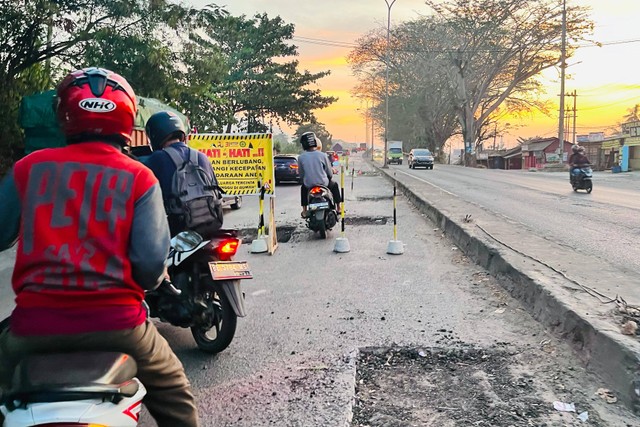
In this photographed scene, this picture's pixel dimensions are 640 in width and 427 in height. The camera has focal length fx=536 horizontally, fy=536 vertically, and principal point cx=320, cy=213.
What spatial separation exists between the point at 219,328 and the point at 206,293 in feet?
0.89

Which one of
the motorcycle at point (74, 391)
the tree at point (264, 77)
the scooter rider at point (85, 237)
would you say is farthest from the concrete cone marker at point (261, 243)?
the tree at point (264, 77)

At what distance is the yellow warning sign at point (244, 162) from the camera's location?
8898mm

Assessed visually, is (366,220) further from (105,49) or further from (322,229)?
(105,49)

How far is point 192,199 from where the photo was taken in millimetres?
3895

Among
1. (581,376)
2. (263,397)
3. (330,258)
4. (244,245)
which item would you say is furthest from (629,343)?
(244,245)

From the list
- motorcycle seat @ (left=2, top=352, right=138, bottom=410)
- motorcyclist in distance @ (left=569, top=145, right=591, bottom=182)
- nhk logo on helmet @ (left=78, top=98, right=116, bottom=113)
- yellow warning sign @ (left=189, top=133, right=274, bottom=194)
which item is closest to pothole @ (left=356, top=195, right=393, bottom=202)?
motorcyclist in distance @ (left=569, top=145, right=591, bottom=182)

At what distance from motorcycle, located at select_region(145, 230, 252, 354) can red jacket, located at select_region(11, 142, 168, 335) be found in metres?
1.76

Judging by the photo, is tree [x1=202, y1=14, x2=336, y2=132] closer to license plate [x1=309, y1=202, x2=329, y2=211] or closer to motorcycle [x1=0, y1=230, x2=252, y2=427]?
license plate [x1=309, y1=202, x2=329, y2=211]

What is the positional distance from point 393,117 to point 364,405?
253ft

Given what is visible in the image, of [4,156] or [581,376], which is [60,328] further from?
[4,156]

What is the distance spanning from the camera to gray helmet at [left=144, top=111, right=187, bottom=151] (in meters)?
4.04

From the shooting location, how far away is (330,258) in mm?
7586

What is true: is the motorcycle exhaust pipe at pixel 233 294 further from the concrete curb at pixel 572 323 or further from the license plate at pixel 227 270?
the concrete curb at pixel 572 323

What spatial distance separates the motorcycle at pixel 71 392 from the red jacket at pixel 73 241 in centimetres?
Answer: 12
